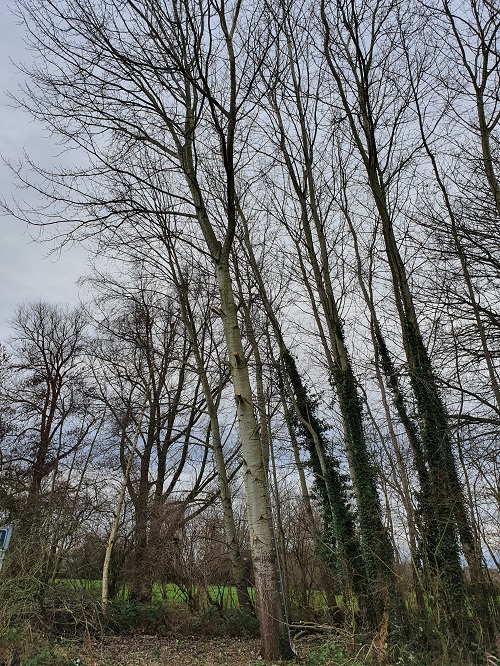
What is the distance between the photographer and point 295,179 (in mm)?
11961

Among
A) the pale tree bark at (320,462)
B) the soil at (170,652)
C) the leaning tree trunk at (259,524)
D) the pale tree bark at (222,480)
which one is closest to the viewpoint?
the leaning tree trunk at (259,524)

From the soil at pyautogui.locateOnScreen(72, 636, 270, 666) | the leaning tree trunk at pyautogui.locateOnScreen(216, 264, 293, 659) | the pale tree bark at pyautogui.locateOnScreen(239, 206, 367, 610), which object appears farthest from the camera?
the pale tree bark at pyautogui.locateOnScreen(239, 206, 367, 610)

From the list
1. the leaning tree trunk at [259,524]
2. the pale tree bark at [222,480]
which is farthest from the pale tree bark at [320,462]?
the leaning tree trunk at [259,524]

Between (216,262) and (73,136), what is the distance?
2.83 metres

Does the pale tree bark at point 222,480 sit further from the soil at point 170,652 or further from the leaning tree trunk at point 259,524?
the leaning tree trunk at point 259,524

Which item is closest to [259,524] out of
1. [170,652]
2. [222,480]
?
[170,652]

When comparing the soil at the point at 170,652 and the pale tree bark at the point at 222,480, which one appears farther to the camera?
the pale tree bark at the point at 222,480

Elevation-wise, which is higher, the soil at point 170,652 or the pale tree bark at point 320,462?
the pale tree bark at point 320,462

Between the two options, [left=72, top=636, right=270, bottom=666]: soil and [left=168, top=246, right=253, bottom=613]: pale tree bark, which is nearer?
[left=72, top=636, right=270, bottom=666]: soil

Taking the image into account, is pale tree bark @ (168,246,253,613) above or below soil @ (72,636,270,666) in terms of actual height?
above

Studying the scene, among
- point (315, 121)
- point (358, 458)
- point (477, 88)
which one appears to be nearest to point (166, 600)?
point (358, 458)

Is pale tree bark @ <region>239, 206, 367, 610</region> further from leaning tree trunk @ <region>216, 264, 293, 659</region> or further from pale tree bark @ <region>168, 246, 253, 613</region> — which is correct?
leaning tree trunk @ <region>216, 264, 293, 659</region>

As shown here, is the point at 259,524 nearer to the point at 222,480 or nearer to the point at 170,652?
the point at 170,652

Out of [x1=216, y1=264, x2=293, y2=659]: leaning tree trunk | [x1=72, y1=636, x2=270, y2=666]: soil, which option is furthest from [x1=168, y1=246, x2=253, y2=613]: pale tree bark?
[x1=216, y1=264, x2=293, y2=659]: leaning tree trunk
